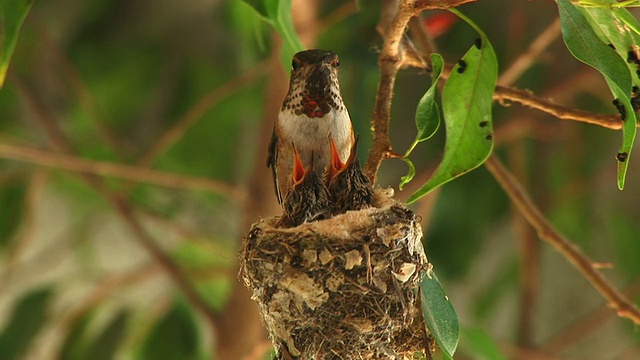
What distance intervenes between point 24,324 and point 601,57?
2247 mm

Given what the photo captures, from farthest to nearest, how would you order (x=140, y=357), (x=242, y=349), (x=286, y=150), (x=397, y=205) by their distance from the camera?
(x=140, y=357) < (x=242, y=349) < (x=286, y=150) < (x=397, y=205)

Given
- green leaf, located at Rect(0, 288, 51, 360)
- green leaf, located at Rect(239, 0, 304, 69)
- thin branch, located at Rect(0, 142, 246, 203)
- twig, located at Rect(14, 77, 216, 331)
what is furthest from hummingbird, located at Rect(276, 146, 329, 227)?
green leaf, located at Rect(0, 288, 51, 360)

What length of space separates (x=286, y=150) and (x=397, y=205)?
0.39 metres

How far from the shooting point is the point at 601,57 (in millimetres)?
1011

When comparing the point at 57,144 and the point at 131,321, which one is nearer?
the point at 57,144

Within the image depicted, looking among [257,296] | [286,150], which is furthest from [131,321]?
[257,296]

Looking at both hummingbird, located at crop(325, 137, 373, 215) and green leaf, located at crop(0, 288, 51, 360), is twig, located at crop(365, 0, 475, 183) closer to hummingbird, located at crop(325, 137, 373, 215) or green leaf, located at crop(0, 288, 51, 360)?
hummingbird, located at crop(325, 137, 373, 215)

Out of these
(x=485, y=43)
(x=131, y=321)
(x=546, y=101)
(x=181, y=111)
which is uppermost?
(x=485, y=43)

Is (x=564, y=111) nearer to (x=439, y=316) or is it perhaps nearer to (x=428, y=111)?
(x=428, y=111)

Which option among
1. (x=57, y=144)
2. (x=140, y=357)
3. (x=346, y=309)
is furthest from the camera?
(x=140, y=357)

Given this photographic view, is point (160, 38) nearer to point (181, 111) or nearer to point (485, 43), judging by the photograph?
point (181, 111)

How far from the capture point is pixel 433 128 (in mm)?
1092

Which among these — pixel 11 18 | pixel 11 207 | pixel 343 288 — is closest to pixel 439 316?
pixel 343 288

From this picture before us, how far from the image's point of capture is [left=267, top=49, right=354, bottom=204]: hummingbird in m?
1.55
